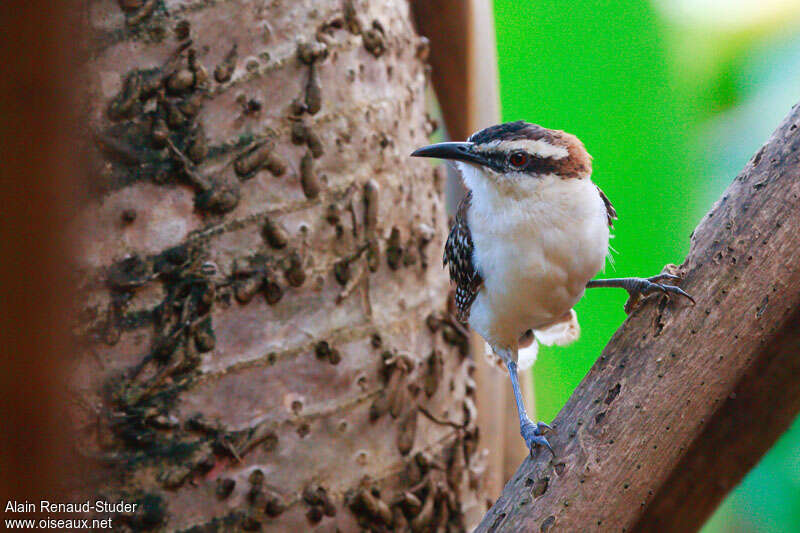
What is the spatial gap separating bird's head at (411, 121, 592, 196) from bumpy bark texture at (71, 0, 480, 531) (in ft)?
1.02

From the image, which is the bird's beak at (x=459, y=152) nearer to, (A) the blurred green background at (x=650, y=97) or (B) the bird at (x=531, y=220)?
(B) the bird at (x=531, y=220)

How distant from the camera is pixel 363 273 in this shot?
1.93 meters

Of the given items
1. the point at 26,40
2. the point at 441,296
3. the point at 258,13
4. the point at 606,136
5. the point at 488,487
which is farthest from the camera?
the point at 606,136

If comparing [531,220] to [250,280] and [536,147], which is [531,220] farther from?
A: [250,280]

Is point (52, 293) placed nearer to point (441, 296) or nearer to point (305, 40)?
point (305, 40)

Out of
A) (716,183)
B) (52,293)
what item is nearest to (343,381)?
(52,293)

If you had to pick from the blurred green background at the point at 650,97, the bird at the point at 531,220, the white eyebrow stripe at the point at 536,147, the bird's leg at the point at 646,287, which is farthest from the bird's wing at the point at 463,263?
the blurred green background at the point at 650,97

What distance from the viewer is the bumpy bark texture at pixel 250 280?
163 cm

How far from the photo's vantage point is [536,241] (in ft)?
5.74

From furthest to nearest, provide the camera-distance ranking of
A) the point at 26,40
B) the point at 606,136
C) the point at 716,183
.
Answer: the point at 716,183, the point at 606,136, the point at 26,40

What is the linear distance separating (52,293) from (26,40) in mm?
111

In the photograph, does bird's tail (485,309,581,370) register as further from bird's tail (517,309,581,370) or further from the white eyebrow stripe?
the white eyebrow stripe

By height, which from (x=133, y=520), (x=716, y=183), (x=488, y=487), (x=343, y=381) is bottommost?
(x=488, y=487)

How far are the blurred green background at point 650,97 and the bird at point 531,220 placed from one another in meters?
1.61
